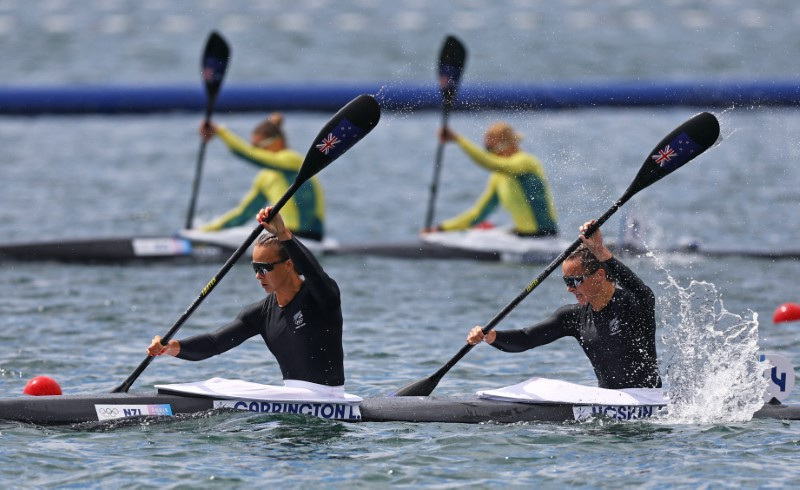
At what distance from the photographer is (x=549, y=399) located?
337 inches

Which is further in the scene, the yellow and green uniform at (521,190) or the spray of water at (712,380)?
the yellow and green uniform at (521,190)

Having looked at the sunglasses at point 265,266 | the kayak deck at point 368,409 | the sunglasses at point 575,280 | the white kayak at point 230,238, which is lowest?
the kayak deck at point 368,409

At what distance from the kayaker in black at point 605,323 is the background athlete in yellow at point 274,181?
19.6 feet

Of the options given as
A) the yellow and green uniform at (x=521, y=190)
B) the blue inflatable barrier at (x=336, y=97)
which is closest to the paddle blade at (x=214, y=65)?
the yellow and green uniform at (x=521, y=190)

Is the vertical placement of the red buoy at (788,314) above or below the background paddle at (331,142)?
below

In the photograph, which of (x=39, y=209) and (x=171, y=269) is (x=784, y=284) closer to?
(x=171, y=269)

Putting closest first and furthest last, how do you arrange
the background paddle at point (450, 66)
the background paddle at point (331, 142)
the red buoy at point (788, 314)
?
1. the background paddle at point (331, 142)
2. the red buoy at point (788, 314)
3. the background paddle at point (450, 66)

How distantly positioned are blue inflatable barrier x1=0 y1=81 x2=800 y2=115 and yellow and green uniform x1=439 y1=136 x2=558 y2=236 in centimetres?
989

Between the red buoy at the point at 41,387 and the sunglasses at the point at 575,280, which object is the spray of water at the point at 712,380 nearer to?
the sunglasses at the point at 575,280

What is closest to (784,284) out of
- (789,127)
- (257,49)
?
(789,127)

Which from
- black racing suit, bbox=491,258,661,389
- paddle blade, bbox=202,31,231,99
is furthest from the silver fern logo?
paddle blade, bbox=202,31,231,99

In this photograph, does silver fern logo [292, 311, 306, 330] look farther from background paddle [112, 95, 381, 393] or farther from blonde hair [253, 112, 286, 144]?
blonde hair [253, 112, 286, 144]

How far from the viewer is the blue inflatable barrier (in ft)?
83.0

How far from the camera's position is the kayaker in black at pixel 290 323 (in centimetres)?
821
